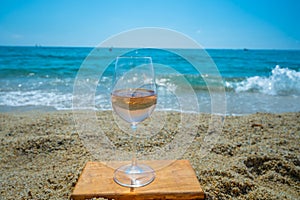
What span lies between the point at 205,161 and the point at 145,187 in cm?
101

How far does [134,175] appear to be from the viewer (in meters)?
1.85

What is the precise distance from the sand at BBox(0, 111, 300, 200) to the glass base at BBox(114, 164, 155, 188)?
0.43 metres

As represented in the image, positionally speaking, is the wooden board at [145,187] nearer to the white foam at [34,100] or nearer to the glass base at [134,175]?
the glass base at [134,175]

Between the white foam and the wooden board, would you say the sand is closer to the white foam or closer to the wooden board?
the wooden board

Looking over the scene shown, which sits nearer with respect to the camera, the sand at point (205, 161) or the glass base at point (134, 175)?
the glass base at point (134, 175)

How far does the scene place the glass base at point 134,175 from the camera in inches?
69.2

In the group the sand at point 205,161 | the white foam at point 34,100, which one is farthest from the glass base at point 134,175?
the white foam at point 34,100

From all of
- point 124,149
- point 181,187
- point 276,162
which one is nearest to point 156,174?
point 181,187

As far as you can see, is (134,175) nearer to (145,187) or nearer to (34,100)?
(145,187)

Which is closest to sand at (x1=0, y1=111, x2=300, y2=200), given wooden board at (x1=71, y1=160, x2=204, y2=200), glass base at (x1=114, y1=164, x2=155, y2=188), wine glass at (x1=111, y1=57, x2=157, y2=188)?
wooden board at (x1=71, y1=160, x2=204, y2=200)

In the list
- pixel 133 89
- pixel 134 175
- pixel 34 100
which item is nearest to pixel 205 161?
pixel 134 175

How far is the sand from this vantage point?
2021 millimetres

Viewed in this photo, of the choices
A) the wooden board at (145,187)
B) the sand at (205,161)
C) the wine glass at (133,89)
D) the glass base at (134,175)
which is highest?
the wine glass at (133,89)

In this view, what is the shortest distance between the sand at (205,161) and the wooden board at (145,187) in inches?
9.4
